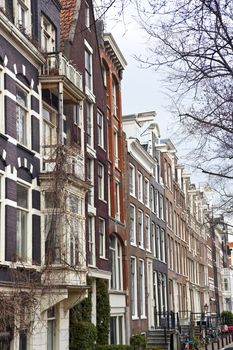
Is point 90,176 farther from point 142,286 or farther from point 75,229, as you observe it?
point 142,286

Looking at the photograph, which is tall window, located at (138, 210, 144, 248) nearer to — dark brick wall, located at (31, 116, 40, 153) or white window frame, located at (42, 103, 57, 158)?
white window frame, located at (42, 103, 57, 158)

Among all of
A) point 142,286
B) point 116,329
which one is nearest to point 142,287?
point 142,286

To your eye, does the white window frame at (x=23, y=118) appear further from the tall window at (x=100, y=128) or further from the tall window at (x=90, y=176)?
the tall window at (x=100, y=128)

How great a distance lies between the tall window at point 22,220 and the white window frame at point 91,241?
289 inches

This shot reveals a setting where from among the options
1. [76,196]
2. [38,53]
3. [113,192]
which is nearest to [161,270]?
[113,192]

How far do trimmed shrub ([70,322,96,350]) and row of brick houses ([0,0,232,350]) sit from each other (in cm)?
88

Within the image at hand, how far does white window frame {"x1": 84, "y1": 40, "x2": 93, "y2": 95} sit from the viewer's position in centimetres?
2838

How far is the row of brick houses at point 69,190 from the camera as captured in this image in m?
18.2

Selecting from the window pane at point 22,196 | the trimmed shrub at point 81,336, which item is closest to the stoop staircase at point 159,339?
the trimmed shrub at point 81,336

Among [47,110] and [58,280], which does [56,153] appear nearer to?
[47,110]

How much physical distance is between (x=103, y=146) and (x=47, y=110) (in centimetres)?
847

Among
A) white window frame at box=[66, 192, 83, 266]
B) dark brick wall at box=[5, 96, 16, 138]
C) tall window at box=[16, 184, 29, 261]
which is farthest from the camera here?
white window frame at box=[66, 192, 83, 266]

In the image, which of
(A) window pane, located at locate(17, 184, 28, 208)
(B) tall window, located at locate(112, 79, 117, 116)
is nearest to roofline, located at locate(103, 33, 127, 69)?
(B) tall window, located at locate(112, 79, 117, 116)

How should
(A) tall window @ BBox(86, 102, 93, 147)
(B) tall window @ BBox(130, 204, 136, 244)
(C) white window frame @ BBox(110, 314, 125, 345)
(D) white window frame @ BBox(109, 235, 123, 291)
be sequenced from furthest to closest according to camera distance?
(B) tall window @ BBox(130, 204, 136, 244)
(D) white window frame @ BBox(109, 235, 123, 291)
(C) white window frame @ BBox(110, 314, 125, 345)
(A) tall window @ BBox(86, 102, 93, 147)
